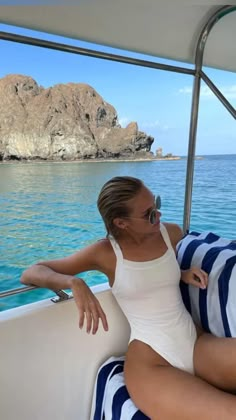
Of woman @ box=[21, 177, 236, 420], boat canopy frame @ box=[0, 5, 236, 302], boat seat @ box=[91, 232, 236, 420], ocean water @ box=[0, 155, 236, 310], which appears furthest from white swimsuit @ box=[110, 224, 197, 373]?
ocean water @ box=[0, 155, 236, 310]

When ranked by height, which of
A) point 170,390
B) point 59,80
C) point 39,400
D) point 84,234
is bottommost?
point 84,234

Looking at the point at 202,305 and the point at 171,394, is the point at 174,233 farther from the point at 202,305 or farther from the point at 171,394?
the point at 171,394

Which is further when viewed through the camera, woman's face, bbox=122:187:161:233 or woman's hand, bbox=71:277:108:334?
woman's face, bbox=122:187:161:233

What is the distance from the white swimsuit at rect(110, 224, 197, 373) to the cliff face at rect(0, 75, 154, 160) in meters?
10.4

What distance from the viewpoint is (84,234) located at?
10.9m

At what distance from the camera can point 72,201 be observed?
12.3m

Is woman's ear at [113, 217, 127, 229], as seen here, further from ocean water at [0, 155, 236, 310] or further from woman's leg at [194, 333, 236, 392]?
ocean water at [0, 155, 236, 310]

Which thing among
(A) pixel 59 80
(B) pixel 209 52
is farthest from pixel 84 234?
(B) pixel 209 52

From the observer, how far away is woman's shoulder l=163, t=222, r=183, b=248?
1541 mm

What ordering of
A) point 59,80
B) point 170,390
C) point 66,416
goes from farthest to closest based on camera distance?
point 59,80 < point 66,416 < point 170,390

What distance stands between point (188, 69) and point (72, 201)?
34.7ft

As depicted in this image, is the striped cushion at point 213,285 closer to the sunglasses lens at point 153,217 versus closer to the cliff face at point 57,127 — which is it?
the sunglasses lens at point 153,217

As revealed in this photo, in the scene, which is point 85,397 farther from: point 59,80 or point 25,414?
point 59,80

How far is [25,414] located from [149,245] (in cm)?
77
